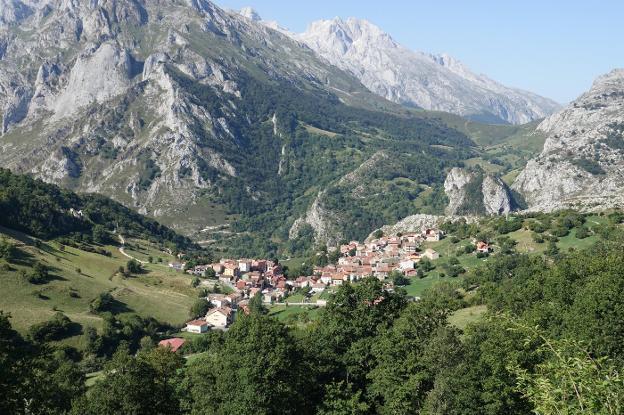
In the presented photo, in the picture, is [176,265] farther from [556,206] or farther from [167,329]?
[556,206]

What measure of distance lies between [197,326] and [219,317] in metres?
5.83

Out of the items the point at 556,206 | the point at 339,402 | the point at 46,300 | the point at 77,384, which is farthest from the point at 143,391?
the point at 556,206

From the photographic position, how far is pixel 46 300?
303 feet

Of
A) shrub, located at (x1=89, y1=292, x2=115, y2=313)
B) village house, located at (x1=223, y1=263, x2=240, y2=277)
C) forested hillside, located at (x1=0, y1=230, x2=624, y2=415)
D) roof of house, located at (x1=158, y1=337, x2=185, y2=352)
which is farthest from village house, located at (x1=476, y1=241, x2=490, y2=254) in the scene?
shrub, located at (x1=89, y1=292, x2=115, y2=313)

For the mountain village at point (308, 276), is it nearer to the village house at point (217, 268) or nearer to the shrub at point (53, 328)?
the village house at point (217, 268)

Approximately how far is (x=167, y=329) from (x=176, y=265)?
43731 millimetres

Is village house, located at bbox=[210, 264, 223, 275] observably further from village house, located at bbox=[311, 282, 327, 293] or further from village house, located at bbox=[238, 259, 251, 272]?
village house, located at bbox=[311, 282, 327, 293]

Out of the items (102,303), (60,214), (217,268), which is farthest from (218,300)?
(60,214)

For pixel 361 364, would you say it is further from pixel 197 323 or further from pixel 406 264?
pixel 406 264

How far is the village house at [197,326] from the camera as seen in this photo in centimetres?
9950

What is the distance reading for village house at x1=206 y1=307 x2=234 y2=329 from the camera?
10317 cm

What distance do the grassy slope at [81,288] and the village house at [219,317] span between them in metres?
5.48

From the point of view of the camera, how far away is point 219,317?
104312mm

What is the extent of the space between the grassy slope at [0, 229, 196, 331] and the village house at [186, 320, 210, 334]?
3.60 metres
